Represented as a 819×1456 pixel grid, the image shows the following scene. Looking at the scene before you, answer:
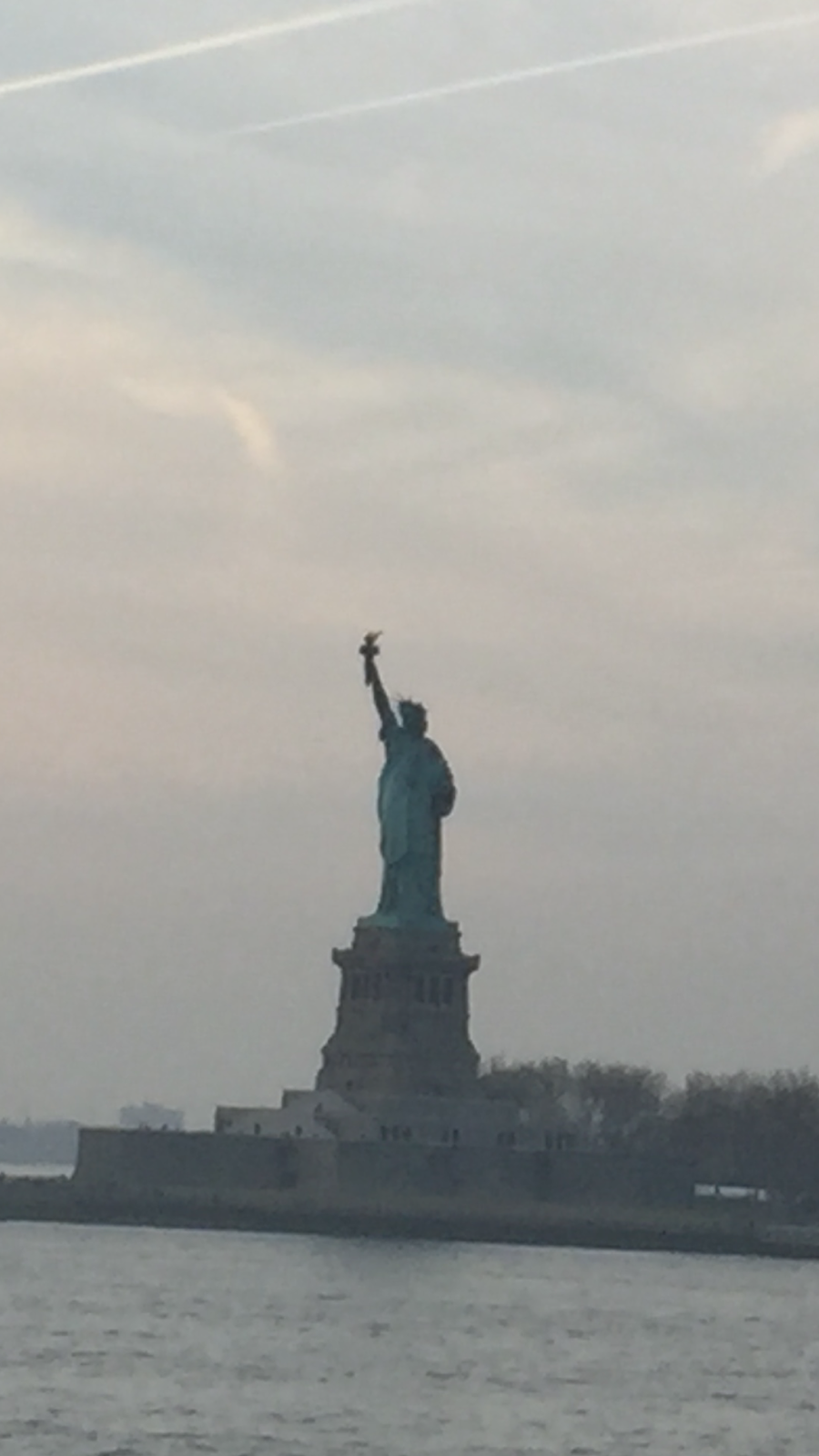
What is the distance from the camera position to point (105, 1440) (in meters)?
48.7

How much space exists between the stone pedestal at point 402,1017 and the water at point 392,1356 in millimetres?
10178

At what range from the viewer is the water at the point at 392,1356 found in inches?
1999

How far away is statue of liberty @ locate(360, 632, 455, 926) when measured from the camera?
101062mm

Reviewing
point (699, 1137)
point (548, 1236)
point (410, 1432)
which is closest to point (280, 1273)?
point (548, 1236)

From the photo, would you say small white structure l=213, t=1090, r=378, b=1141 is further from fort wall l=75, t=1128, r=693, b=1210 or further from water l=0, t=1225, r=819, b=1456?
water l=0, t=1225, r=819, b=1456

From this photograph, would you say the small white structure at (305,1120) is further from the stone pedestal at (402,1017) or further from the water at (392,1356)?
the water at (392,1356)

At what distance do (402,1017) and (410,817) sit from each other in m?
4.45

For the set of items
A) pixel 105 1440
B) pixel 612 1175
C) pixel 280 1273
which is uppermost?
pixel 612 1175

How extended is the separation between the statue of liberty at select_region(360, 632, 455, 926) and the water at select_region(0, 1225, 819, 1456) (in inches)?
522

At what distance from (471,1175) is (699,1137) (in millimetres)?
23131

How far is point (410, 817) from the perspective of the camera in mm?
101375

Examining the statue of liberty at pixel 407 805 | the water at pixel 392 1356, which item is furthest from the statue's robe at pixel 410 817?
the water at pixel 392 1356

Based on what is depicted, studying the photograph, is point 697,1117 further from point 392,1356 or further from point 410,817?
point 392,1356

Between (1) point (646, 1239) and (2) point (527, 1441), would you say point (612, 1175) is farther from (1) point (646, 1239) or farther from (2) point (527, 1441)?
(2) point (527, 1441)
